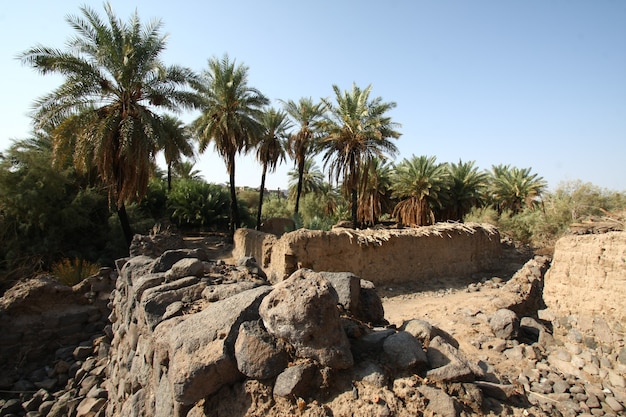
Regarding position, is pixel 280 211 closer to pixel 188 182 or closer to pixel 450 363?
pixel 188 182

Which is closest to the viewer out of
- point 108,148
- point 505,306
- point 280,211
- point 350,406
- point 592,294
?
point 350,406

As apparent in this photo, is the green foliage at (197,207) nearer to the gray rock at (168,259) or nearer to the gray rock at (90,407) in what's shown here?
the gray rock at (90,407)

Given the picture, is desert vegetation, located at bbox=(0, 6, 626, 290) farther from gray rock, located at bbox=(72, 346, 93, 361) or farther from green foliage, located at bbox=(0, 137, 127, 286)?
gray rock, located at bbox=(72, 346, 93, 361)

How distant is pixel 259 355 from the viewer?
2297 millimetres

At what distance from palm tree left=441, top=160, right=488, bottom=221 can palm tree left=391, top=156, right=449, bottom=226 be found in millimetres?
1202

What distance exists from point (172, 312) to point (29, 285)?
6.98 metres

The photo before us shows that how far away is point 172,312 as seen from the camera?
3.25 meters

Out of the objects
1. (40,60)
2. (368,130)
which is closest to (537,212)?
(368,130)

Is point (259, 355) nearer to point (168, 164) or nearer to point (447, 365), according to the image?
point (447, 365)

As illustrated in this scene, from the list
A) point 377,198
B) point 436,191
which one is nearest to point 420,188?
point 436,191

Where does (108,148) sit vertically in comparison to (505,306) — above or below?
above

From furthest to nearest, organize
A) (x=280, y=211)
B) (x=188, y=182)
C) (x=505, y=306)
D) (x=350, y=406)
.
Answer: (x=280, y=211), (x=188, y=182), (x=505, y=306), (x=350, y=406)

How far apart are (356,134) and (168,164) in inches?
372

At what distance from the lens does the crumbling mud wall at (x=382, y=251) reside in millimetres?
10117
